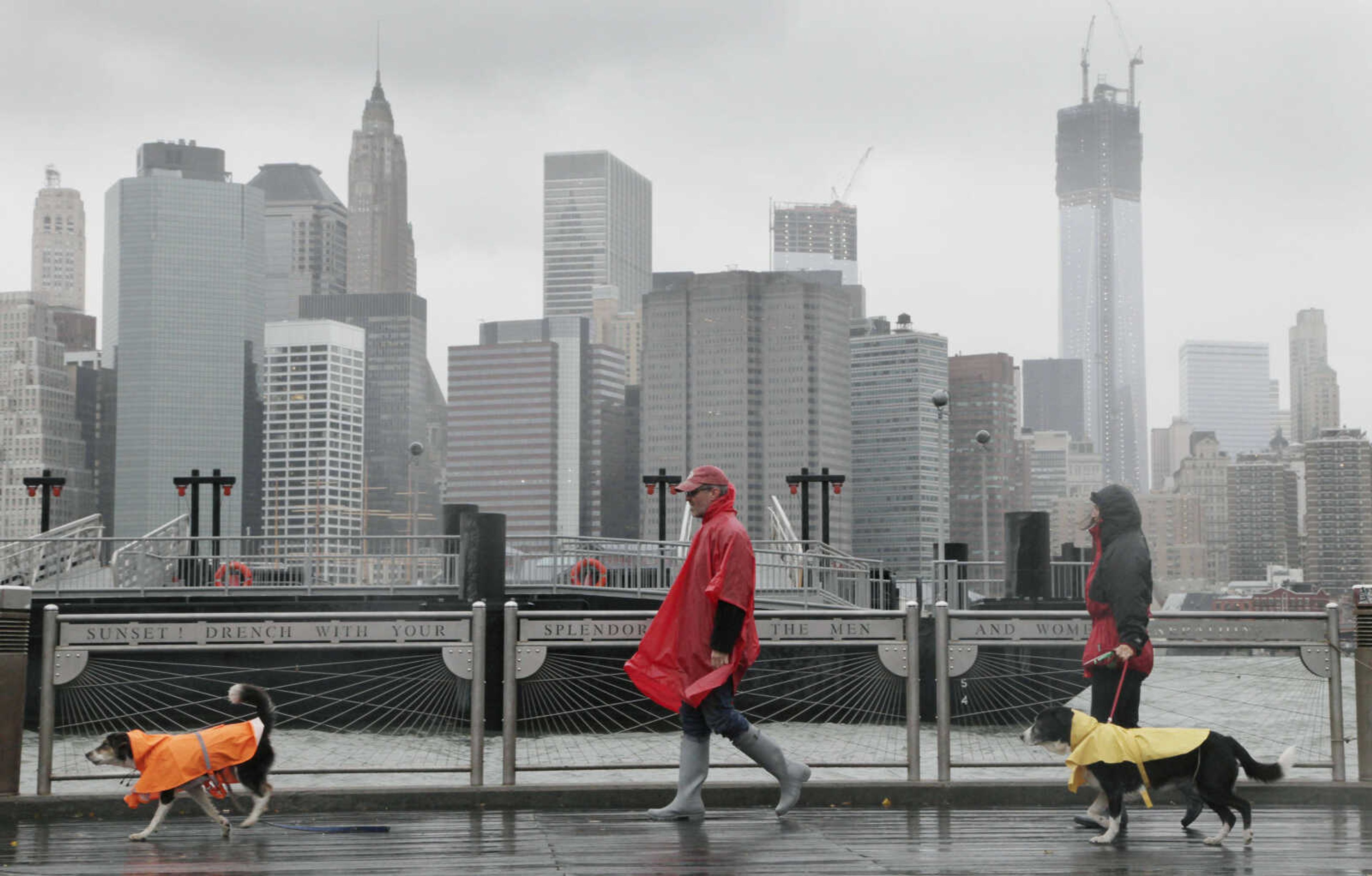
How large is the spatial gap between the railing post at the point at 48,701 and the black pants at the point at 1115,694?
5971 millimetres

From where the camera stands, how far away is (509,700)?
29.5 ft

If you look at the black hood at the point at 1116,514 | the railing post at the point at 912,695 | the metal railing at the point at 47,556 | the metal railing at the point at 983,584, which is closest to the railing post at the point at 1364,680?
the black hood at the point at 1116,514

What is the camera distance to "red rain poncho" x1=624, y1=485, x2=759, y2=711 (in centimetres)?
796

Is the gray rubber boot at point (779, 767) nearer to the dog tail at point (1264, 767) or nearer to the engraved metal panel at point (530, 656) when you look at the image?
the engraved metal panel at point (530, 656)

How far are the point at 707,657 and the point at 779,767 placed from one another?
0.72 metres

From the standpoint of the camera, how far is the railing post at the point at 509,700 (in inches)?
352

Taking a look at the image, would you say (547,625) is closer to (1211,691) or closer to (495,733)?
(495,733)

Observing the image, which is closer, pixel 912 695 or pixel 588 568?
pixel 912 695

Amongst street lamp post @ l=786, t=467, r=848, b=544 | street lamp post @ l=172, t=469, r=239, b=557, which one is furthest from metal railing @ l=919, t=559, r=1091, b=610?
street lamp post @ l=172, t=469, r=239, b=557

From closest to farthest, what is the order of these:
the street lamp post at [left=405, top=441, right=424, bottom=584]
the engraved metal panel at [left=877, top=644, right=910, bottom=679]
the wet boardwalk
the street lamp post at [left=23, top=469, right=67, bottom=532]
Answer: the wet boardwalk → the engraved metal panel at [left=877, top=644, right=910, bottom=679] → the street lamp post at [left=405, top=441, right=424, bottom=584] → the street lamp post at [left=23, top=469, right=67, bottom=532]

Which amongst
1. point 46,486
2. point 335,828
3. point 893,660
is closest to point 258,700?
point 335,828

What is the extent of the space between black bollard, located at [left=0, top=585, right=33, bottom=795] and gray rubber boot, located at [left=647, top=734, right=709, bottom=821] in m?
3.68

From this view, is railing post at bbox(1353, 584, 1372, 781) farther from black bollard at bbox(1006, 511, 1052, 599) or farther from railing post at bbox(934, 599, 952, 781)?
black bollard at bbox(1006, 511, 1052, 599)

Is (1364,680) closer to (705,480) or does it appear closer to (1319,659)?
(1319,659)
